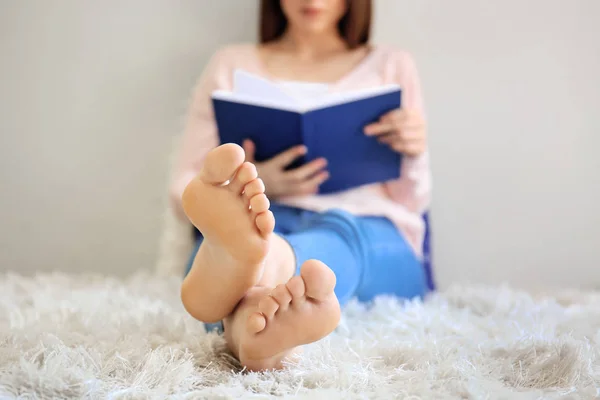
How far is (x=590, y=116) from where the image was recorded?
124 cm

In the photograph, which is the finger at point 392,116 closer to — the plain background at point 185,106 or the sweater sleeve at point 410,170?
the sweater sleeve at point 410,170

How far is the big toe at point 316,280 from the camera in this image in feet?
1.71

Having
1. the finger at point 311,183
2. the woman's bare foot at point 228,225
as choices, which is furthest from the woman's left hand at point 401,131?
the woman's bare foot at point 228,225

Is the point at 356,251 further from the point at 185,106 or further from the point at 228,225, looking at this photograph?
the point at 185,106

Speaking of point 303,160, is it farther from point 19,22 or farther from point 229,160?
point 19,22

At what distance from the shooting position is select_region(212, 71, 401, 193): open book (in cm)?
83

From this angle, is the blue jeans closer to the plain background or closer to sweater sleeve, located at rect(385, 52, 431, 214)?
sweater sleeve, located at rect(385, 52, 431, 214)

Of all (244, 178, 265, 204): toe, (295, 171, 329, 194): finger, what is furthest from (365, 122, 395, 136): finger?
(244, 178, 265, 204): toe

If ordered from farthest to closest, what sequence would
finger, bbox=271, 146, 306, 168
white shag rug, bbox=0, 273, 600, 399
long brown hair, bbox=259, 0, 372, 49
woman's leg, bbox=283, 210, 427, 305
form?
1. long brown hair, bbox=259, 0, 372, 49
2. finger, bbox=271, 146, 306, 168
3. woman's leg, bbox=283, 210, 427, 305
4. white shag rug, bbox=0, 273, 600, 399

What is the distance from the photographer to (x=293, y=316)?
1.70 ft

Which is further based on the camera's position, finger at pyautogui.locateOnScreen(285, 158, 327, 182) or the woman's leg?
finger at pyautogui.locateOnScreen(285, 158, 327, 182)

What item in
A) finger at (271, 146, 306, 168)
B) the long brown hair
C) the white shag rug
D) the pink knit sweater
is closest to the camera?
the white shag rug

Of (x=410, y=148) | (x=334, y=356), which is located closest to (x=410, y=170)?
(x=410, y=148)

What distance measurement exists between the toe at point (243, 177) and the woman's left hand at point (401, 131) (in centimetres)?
37
